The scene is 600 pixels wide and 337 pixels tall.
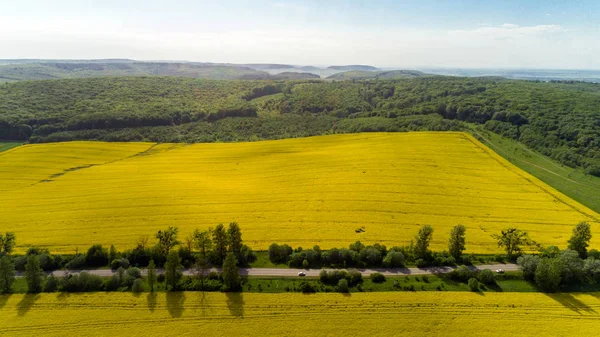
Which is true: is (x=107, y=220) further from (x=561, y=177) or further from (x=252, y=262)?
(x=561, y=177)

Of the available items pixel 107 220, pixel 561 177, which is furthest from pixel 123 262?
pixel 561 177

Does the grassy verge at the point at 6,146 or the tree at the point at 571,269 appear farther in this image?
the grassy verge at the point at 6,146

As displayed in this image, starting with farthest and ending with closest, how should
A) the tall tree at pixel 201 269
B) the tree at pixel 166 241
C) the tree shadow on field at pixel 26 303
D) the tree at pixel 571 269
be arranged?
the tree at pixel 166 241, the tree at pixel 571 269, the tall tree at pixel 201 269, the tree shadow on field at pixel 26 303

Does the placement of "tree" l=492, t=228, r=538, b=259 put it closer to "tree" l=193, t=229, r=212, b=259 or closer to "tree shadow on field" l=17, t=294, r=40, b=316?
"tree" l=193, t=229, r=212, b=259

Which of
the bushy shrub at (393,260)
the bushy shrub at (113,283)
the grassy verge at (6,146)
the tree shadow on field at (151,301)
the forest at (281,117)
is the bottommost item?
the tree shadow on field at (151,301)

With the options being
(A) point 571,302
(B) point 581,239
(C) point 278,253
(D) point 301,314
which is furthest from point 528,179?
(D) point 301,314

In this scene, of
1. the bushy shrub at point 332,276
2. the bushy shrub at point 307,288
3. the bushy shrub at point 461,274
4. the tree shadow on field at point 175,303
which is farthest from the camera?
the bushy shrub at point 461,274

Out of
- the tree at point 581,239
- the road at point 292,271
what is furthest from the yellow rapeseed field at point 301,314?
the tree at point 581,239

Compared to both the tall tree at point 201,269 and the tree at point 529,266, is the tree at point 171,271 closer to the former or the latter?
the tall tree at point 201,269
